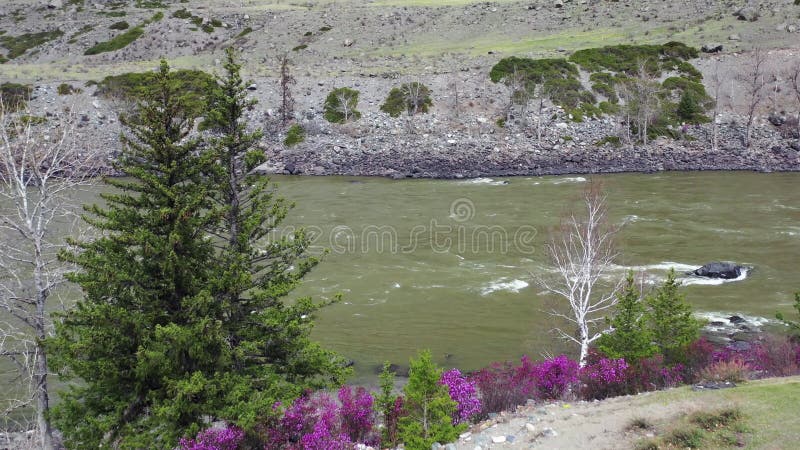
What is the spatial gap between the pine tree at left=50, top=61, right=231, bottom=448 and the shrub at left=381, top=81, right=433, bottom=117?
52.6 metres

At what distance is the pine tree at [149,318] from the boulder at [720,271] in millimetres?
23143

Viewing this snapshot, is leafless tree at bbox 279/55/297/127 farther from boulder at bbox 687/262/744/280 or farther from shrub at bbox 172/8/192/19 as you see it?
shrub at bbox 172/8/192/19

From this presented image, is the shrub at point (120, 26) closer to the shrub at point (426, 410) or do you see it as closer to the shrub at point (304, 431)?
the shrub at point (304, 431)

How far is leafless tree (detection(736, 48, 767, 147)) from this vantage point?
5945cm

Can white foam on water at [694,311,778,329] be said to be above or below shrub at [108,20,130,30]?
below

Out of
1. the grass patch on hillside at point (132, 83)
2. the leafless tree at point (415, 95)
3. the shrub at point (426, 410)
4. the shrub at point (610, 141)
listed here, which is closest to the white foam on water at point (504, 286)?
the shrub at point (426, 410)

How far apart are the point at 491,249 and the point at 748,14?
69.2 metres

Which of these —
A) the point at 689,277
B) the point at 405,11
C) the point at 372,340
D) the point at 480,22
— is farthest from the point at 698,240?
the point at 405,11

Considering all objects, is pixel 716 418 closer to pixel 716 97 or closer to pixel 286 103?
pixel 716 97

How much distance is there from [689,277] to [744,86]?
49.2 metres

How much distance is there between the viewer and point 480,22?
96438mm

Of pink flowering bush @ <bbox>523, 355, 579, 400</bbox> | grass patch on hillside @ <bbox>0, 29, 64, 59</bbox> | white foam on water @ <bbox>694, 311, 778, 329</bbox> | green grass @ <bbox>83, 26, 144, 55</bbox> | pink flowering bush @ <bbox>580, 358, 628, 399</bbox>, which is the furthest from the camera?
grass patch on hillside @ <bbox>0, 29, 64, 59</bbox>

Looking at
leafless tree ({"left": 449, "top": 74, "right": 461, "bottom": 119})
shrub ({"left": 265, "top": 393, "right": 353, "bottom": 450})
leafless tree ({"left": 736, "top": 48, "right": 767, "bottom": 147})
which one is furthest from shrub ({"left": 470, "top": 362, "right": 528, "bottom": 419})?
leafless tree ({"left": 736, "top": 48, "right": 767, "bottom": 147})

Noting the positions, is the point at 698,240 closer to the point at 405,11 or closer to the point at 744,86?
the point at 744,86
